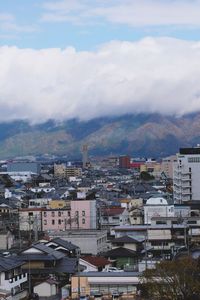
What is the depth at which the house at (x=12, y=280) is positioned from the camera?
64.2 feet

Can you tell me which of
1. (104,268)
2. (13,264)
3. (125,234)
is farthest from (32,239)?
(13,264)

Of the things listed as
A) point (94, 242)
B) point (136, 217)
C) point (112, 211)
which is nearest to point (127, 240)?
point (94, 242)

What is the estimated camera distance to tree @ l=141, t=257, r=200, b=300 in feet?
50.3

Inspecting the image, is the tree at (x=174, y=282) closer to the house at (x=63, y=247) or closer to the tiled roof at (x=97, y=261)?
the tiled roof at (x=97, y=261)

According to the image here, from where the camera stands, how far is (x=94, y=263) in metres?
22.9

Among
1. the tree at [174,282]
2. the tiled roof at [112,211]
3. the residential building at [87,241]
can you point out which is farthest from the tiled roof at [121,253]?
the tiled roof at [112,211]

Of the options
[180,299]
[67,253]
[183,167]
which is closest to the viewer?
[180,299]

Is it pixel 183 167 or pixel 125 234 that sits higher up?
pixel 183 167

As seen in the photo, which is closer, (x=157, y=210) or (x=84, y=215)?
(x=84, y=215)

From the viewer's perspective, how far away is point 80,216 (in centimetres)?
3697

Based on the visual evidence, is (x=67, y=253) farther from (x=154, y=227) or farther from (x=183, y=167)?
(x=183, y=167)

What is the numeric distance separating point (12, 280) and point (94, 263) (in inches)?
144

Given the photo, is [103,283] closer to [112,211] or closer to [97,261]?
[97,261]

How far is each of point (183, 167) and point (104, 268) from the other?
74.6ft
